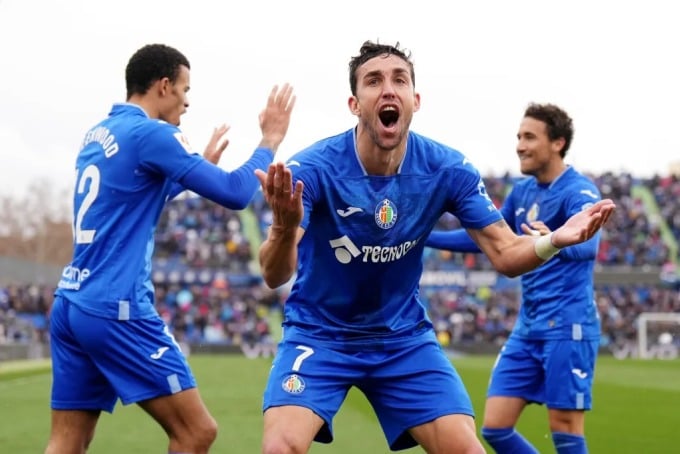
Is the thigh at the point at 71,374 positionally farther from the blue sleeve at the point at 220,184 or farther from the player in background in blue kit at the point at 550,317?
the player in background in blue kit at the point at 550,317

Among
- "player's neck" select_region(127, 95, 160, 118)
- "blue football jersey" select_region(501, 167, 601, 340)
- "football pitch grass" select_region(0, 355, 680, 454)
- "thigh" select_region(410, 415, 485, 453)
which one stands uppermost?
"player's neck" select_region(127, 95, 160, 118)

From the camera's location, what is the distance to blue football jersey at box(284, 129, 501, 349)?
199 inches

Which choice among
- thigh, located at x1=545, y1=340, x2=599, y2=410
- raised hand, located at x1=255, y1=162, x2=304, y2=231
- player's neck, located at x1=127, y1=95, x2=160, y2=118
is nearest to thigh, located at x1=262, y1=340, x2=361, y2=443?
raised hand, located at x1=255, y1=162, x2=304, y2=231

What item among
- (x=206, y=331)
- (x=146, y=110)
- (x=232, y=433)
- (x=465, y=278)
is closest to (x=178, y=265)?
(x=206, y=331)

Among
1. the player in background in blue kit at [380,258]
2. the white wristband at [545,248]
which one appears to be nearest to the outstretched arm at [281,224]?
the player in background in blue kit at [380,258]

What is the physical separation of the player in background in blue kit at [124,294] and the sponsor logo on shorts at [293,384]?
29.8 inches

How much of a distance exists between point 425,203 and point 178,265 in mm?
39242

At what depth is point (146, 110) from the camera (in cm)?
575

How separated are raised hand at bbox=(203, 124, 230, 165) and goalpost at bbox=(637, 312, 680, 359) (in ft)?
108

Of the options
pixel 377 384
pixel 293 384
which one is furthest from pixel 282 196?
pixel 377 384

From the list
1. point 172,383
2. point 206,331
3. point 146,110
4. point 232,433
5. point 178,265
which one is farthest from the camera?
point 178,265

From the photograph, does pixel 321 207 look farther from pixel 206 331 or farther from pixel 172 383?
pixel 206 331

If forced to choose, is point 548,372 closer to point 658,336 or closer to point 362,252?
point 362,252

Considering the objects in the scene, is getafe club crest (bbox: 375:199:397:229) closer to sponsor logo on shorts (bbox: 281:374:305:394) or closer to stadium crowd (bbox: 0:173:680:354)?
sponsor logo on shorts (bbox: 281:374:305:394)
